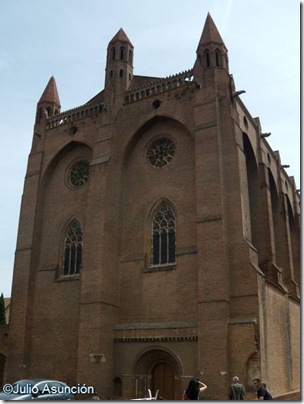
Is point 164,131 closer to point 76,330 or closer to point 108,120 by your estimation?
point 108,120

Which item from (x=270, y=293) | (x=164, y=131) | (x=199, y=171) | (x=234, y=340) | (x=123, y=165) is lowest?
(x=234, y=340)

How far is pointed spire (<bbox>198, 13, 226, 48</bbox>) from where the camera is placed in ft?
71.7

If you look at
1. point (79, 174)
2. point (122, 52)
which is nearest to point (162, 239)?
point (79, 174)

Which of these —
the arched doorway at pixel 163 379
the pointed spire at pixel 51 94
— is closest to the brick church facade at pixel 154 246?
the arched doorway at pixel 163 379

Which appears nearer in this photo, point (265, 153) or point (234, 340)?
point (234, 340)

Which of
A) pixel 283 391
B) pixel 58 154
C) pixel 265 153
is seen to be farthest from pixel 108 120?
pixel 283 391

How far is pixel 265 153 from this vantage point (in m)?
25.3

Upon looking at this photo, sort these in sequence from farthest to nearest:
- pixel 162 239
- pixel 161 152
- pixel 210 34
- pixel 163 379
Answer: pixel 210 34 < pixel 161 152 < pixel 162 239 < pixel 163 379

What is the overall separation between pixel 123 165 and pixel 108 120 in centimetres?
260

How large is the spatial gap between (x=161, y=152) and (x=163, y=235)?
4478 mm

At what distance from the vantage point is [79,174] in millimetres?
24391

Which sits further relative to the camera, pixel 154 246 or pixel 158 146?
pixel 158 146

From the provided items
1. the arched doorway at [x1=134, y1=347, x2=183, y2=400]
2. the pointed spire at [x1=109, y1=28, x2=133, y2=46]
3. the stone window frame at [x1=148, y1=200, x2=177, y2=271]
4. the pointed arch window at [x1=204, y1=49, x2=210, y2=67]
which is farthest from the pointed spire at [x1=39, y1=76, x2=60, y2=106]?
the arched doorway at [x1=134, y1=347, x2=183, y2=400]

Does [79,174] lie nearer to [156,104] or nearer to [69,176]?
[69,176]
